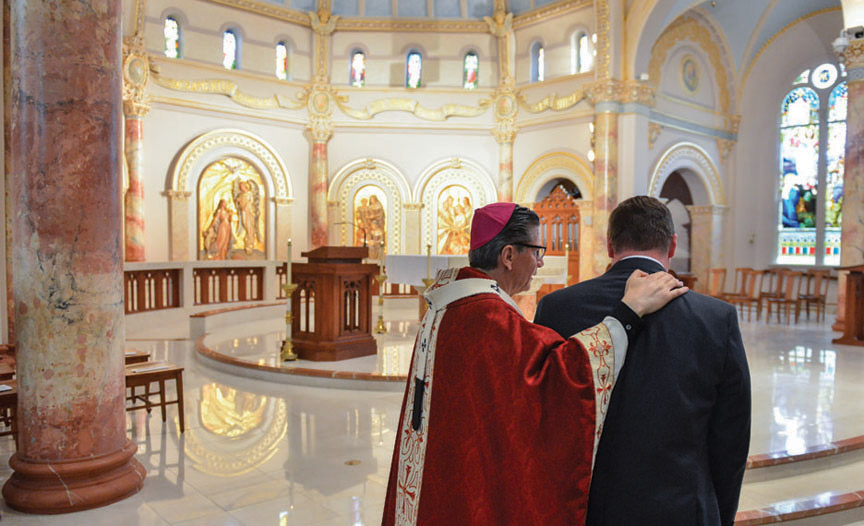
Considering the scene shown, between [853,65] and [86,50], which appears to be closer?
[86,50]

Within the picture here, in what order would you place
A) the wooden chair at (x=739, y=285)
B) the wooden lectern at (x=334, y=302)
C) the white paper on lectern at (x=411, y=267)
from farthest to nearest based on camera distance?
the wooden chair at (x=739, y=285)
the white paper on lectern at (x=411, y=267)
the wooden lectern at (x=334, y=302)

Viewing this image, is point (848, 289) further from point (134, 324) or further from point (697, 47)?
point (134, 324)

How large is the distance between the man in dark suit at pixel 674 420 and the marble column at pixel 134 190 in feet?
45.1

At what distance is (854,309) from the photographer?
10.6 meters

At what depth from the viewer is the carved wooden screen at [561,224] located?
16.2 meters

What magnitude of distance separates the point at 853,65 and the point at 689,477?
12764mm

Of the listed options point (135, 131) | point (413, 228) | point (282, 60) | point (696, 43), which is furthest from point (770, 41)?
point (135, 131)

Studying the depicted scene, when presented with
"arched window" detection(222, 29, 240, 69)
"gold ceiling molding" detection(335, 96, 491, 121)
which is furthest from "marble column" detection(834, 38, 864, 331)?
"arched window" detection(222, 29, 240, 69)

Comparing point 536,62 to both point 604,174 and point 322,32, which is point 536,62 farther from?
point 322,32

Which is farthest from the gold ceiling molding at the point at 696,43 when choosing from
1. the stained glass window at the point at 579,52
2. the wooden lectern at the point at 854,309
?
the wooden lectern at the point at 854,309

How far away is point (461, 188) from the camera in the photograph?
17.9m

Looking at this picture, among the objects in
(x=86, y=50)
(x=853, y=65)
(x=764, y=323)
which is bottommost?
(x=764, y=323)

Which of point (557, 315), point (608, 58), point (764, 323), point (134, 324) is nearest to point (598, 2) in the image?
point (608, 58)

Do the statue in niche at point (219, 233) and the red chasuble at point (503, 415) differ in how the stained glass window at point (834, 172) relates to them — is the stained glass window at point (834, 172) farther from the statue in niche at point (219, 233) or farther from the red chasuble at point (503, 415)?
the red chasuble at point (503, 415)
